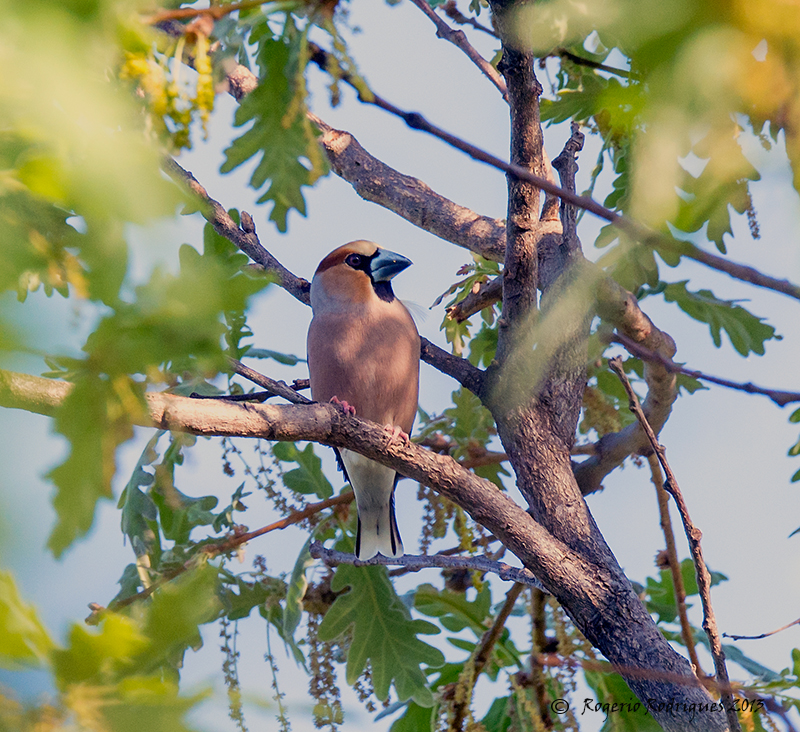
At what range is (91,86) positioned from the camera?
0.71m

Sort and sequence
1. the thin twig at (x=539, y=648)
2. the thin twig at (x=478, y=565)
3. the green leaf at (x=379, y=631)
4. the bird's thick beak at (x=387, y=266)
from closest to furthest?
the thin twig at (x=478, y=565) < the thin twig at (x=539, y=648) < the green leaf at (x=379, y=631) < the bird's thick beak at (x=387, y=266)

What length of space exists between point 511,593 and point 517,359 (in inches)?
36.0

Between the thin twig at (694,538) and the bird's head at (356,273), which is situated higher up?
the bird's head at (356,273)

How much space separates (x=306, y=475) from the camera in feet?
11.6

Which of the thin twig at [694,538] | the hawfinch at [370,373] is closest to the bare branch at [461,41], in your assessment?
the hawfinch at [370,373]

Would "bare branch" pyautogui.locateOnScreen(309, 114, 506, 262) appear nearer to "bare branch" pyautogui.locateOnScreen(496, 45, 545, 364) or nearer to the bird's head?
the bird's head

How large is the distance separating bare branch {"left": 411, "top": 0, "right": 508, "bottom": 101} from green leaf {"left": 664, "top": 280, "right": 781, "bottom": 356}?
123 cm

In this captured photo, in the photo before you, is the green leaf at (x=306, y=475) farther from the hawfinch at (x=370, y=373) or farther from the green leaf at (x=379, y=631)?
the green leaf at (x=379, y=631)

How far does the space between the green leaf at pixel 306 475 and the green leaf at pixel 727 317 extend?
179cm

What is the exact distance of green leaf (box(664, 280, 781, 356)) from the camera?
145 inches

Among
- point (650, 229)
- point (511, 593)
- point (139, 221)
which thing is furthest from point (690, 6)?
point (511, 593)

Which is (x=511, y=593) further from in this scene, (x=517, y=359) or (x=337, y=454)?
(x=337, y=454)

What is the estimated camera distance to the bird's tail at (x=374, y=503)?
11.7 ft

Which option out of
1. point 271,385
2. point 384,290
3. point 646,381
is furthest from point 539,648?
point 384,290
